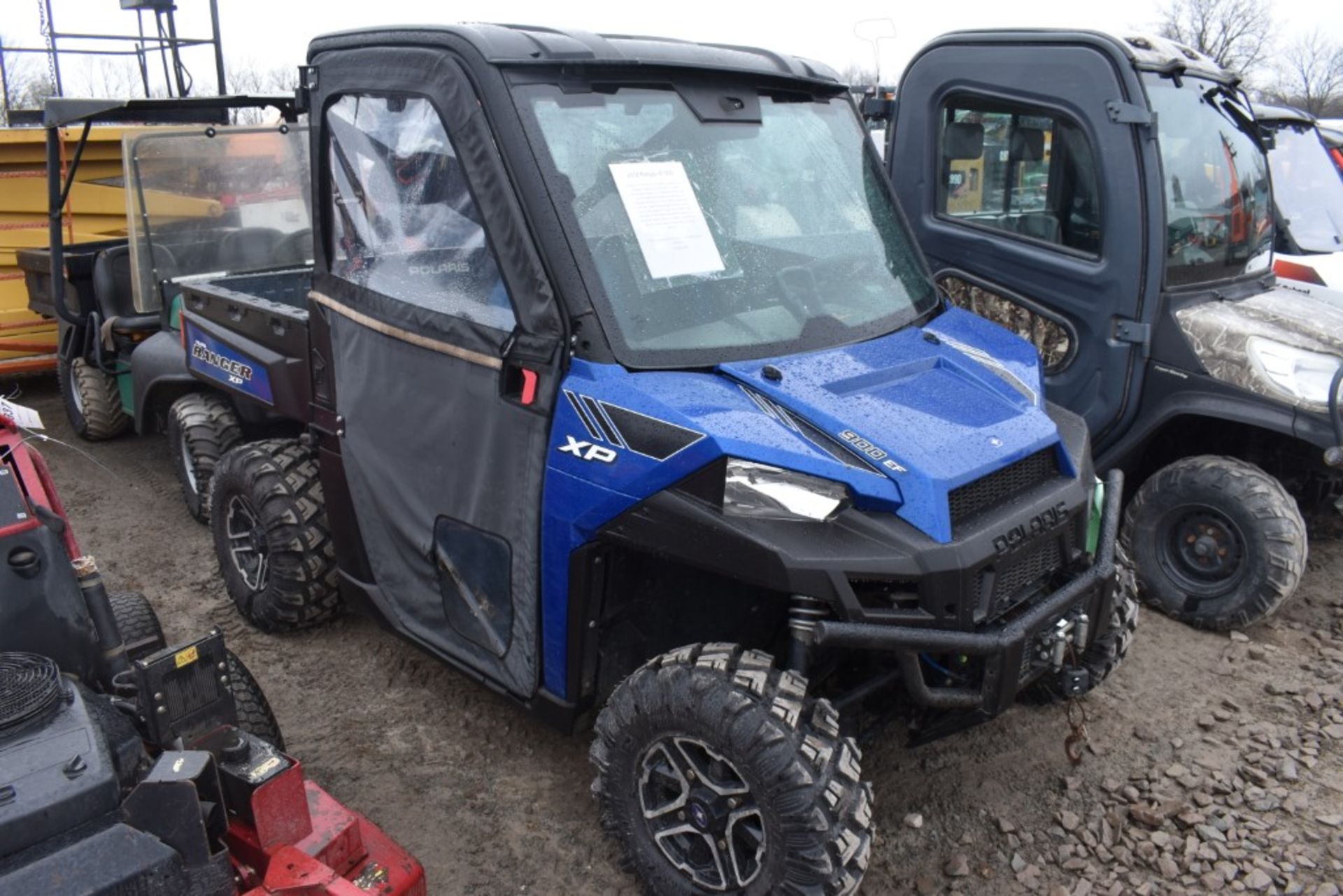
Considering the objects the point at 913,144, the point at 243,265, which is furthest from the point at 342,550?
the point at 913,144

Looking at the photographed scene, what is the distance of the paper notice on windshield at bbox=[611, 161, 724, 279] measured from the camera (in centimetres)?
293

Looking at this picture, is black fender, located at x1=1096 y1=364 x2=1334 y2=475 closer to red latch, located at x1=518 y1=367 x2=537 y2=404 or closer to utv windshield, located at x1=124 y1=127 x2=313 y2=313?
red latch, located at x1=518 y1=367 x2=537 y2=404

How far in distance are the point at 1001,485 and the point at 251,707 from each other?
2115mm

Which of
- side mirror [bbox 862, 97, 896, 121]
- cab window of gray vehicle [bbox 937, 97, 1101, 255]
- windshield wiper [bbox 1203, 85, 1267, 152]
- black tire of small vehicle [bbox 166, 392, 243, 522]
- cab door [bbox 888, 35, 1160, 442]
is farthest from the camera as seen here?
side mirror [bbox 862, 97, 896, 121]

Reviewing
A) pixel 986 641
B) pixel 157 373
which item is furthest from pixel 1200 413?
pixel 157 373

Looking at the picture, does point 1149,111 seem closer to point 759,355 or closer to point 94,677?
point 759,355

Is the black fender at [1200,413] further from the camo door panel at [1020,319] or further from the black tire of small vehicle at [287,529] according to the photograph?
the black tire of small vehicle at [287,529]

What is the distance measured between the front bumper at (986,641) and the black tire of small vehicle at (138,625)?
197cm

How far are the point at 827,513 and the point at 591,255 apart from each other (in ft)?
2.94

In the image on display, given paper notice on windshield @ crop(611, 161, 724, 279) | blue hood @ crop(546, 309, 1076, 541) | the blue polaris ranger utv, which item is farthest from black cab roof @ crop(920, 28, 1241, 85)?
paper notice on windshield @ crop(611, 161, 724, 279)

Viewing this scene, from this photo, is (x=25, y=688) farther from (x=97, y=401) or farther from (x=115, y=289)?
(x=97, y=401)

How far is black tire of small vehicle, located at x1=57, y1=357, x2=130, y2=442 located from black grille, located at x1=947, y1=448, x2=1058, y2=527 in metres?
5.46

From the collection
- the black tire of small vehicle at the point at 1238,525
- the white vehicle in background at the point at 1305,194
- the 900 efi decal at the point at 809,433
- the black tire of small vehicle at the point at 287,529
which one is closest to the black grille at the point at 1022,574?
the 900 efi decal at the point at 809,433

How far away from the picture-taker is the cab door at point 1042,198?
4.57 m
